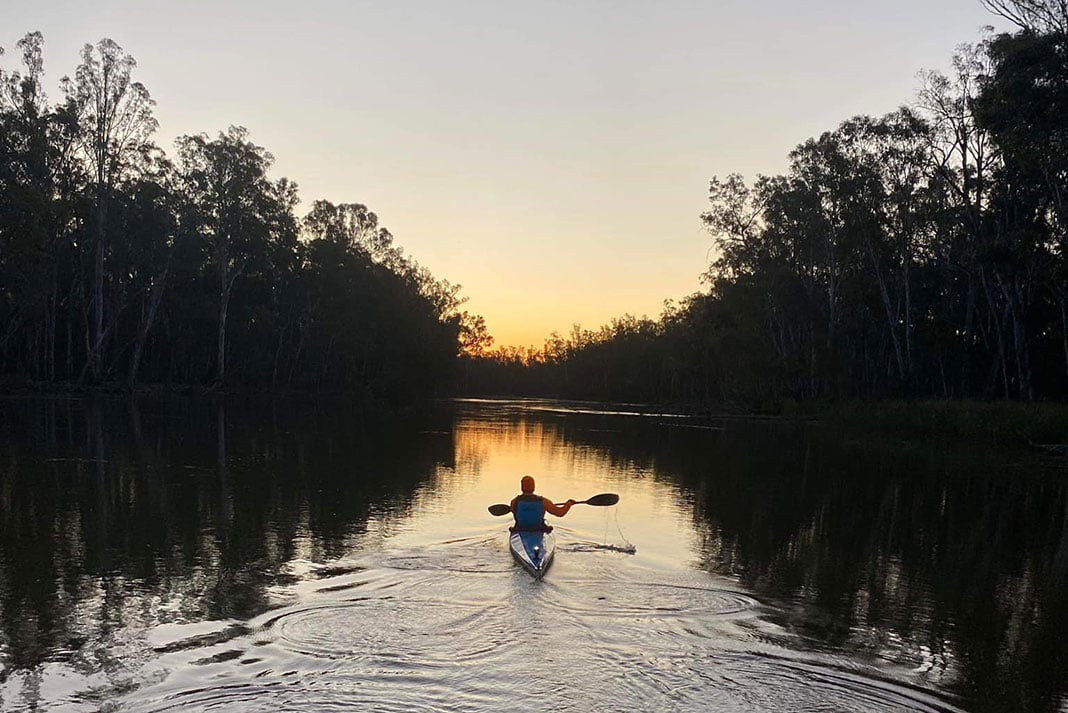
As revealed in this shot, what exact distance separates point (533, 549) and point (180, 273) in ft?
203

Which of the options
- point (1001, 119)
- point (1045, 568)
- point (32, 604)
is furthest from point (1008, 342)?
point (32, 604)

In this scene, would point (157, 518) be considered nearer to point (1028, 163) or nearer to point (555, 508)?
point (555, 508)

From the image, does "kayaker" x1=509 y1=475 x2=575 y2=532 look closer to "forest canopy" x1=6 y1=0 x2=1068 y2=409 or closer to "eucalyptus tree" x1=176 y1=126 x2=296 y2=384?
"forest canopy" x1=6 y1=0 x2=1068 y2=409

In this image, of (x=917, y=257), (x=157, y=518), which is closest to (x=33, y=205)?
(x=157, y=518)

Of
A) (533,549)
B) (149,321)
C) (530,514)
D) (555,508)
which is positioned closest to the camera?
(533,549)

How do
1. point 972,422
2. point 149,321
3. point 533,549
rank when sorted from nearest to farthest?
1. point 533,549
2. point 972,422
3. point 149,321

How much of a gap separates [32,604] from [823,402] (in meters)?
53.0

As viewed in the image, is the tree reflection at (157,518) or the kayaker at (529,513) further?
the kayaker at (529,513)

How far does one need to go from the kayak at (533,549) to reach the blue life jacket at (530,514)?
0.58ft

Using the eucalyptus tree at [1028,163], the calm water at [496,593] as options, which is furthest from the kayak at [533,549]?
the eucalyptus tree at [1028,163]

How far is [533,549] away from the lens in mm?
12570

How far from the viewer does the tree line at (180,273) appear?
52781mm

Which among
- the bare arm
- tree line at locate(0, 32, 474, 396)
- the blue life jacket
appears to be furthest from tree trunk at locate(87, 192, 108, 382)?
the blue life jacket

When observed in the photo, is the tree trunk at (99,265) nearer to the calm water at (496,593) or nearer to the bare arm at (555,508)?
the calm water at (496,593)
